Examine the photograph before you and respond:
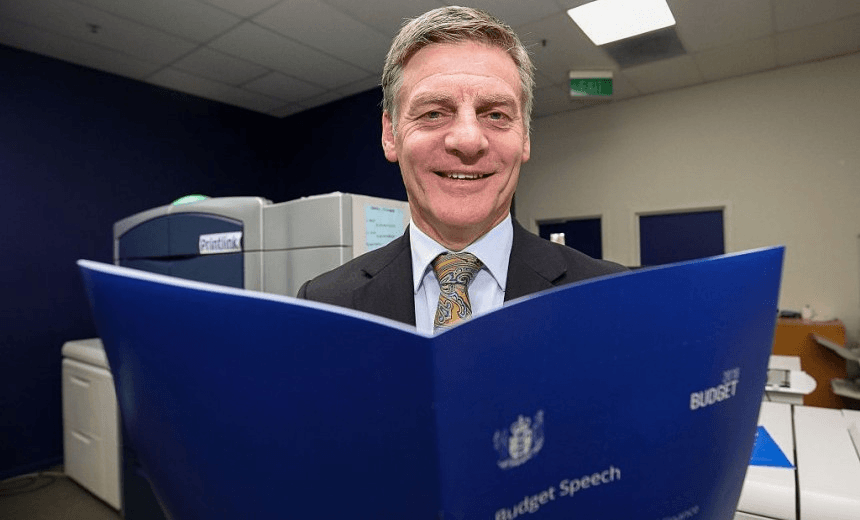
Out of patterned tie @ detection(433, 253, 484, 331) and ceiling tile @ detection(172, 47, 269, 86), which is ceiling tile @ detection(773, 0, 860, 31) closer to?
patterned tie @ detection(433, 253, 484, 331)

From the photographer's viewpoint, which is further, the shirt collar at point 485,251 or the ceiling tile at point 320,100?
the ceiling tile at point 320,100

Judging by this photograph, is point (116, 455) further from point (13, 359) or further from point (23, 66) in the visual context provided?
point (23, 66)

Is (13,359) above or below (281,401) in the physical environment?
below

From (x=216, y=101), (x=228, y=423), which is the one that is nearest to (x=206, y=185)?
(x=216, y=101)


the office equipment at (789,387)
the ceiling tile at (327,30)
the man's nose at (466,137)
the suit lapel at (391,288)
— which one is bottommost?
the office equipment at (789,387)

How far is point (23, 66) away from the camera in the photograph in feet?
11.1

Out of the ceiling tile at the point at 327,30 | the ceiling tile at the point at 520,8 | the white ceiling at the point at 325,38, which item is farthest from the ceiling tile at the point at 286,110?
the ceiling tile at the point at 520,8

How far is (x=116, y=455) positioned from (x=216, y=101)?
10.5ft

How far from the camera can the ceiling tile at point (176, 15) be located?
2.77 metres

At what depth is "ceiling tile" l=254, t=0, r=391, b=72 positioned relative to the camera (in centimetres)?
286

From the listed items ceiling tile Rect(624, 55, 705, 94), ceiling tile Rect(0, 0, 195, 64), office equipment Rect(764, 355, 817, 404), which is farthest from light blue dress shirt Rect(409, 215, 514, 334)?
ceiling tile Rect(624, 55, 705, 94)

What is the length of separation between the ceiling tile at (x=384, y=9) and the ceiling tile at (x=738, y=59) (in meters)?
2.23

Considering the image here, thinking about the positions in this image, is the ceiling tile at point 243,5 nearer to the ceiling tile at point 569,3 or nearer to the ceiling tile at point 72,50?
the ceiling tile at point 72,50

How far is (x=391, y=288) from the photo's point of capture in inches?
32.1
